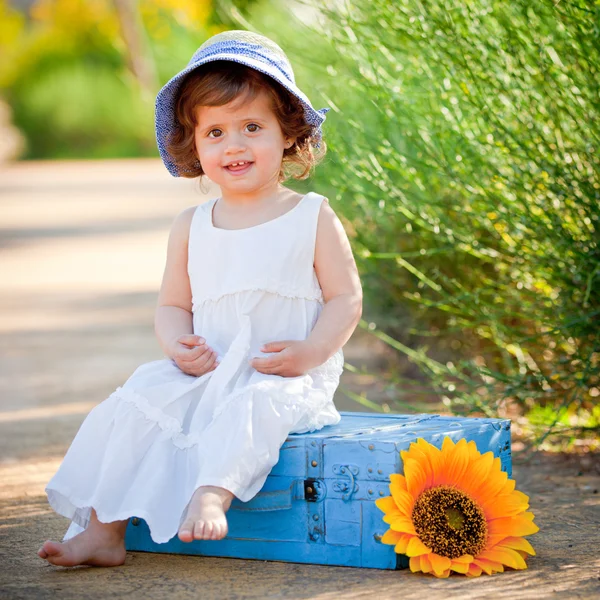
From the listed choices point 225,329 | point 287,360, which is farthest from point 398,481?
point 225,329

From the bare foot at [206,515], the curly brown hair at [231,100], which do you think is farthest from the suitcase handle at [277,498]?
the curly brown hair at [231,100]

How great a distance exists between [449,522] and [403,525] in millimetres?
131

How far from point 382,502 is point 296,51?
2.08 metres

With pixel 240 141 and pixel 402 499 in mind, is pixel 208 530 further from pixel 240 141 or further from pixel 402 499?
pixel 240 141

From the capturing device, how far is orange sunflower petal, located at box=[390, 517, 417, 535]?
2.48m

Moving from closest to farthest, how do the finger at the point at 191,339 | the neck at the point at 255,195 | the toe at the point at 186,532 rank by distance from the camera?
the toe at the point at 186,532
the finger at the point at 191,339
the neck at the point at 255,195

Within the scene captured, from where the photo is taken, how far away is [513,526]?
8.46 ft

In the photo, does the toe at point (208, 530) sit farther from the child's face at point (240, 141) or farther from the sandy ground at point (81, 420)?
the child's face at point (240, 141)

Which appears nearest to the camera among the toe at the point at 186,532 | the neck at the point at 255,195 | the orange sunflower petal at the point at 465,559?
the toe at the point at 186,532

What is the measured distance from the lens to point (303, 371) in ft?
9.18

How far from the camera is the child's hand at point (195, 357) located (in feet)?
9.26

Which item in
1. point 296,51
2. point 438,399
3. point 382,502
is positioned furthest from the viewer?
point 438,399

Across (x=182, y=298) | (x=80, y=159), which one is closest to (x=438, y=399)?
(x=182, y=298)

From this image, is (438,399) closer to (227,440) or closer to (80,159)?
(227,440)
